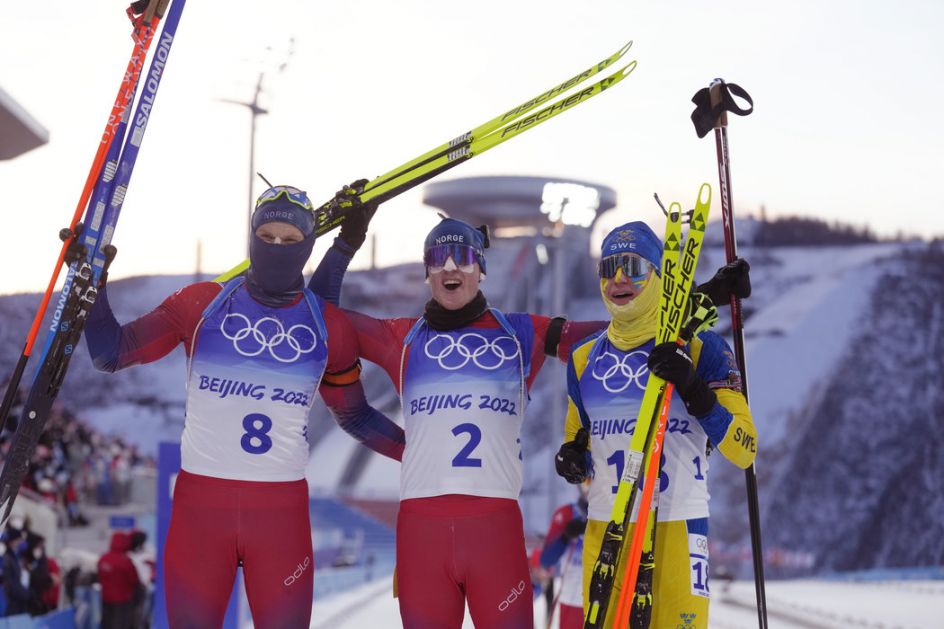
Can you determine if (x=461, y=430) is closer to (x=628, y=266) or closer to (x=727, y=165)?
(x=628, y=266)

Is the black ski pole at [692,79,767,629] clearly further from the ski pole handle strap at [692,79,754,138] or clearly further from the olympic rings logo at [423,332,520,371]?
the olympic rings logo at [423,332,520,371]

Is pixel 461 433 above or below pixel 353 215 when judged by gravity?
below

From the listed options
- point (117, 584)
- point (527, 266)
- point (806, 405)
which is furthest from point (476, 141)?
point (527, 266)

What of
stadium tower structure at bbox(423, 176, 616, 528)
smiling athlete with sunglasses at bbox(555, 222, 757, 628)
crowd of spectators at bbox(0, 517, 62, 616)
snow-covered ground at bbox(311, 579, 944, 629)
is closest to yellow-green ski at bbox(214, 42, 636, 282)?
smiling athlete with sunglasses at bbox(555, 222, 757, 628)

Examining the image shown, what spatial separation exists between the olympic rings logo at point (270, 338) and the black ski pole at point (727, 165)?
1916 mm

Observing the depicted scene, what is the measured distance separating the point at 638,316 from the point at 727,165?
1049mm

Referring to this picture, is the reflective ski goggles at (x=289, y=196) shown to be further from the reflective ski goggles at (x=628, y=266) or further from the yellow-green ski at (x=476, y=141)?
the reflective ski goggles at (x=628, y=266)

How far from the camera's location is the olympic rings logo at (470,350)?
13.4 ft

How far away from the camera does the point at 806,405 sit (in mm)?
38469

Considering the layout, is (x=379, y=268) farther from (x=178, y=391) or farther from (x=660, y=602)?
(x=660, y=602)

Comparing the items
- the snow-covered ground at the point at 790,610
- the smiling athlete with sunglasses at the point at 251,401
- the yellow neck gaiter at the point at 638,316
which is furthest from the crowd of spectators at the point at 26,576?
the yellow neck gaiter at the point at 638,316

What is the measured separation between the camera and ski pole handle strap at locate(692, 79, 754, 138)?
446cm

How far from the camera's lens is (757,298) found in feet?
144

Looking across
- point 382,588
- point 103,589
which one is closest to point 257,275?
point 103,589
